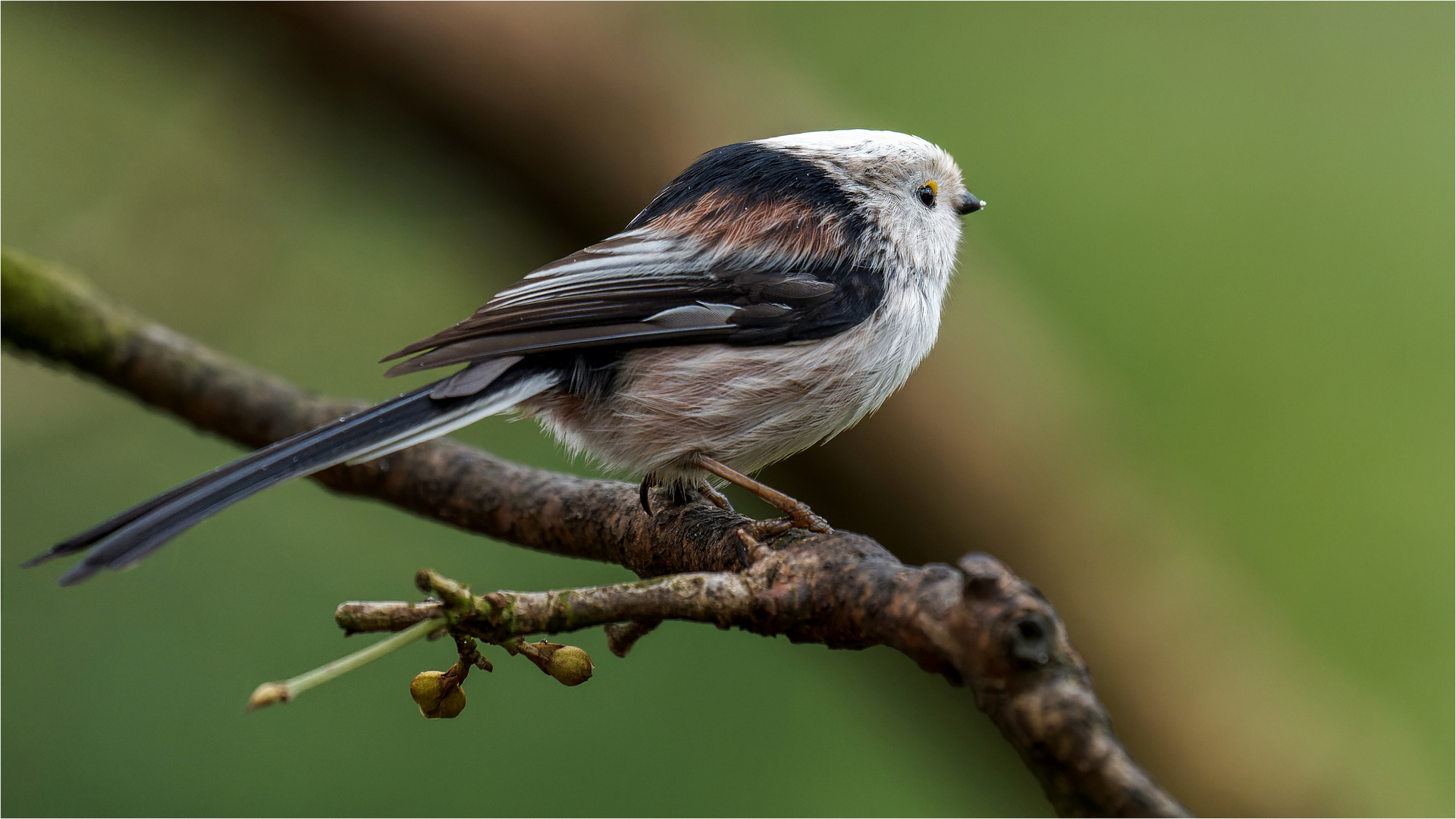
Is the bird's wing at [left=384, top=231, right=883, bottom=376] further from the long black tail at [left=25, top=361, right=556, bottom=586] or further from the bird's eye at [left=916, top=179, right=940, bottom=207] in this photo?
the bird's eye at [left=916, top=179, right=940, bottom=207]

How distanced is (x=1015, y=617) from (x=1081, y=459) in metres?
2.48

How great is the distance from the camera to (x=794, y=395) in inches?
81.5

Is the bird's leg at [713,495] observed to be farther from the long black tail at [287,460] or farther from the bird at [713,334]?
the long black tail at [287,460]

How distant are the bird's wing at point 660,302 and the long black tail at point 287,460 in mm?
88

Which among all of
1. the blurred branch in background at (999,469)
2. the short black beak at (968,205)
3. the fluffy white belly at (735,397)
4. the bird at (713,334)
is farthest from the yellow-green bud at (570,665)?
the blurred branch in background at (999,469)

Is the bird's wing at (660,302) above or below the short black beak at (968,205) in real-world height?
below

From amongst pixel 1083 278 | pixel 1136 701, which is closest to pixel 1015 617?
pixel 1136 701

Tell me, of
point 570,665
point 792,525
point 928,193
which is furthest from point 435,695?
point 928,193

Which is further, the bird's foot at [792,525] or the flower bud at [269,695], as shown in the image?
the bird's foot at [792,525]

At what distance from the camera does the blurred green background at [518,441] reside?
347 centimetres

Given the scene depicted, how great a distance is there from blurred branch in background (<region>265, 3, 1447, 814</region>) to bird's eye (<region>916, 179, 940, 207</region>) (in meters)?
0.85

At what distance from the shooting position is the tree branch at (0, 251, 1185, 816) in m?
1.00

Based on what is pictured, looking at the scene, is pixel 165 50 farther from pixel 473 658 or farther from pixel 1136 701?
pixel 1136 701

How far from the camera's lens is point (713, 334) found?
6.67 feet
